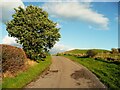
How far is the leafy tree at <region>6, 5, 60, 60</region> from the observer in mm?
32094

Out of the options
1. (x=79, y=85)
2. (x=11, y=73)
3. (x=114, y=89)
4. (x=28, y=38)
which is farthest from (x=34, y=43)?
(x=114, y=89)

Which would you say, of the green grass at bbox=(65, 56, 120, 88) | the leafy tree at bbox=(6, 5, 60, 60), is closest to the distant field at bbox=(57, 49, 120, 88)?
the green grass at bbox=(65, 56, 120, 88)

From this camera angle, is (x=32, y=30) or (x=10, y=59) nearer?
(x=10, y=59)

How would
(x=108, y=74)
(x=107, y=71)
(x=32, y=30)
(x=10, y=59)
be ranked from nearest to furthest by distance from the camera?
(x=10, y=59)
(x=108, y=74)
(x=107, y=71)
(x=32, y=30)

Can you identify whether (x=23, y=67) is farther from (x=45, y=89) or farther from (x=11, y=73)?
(x=45, y=89)

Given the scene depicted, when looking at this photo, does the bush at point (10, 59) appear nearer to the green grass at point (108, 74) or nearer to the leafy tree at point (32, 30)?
the green grass at point (108, 74)

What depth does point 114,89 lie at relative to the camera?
57.5ft

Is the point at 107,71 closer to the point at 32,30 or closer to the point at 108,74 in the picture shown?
the point at 108,74

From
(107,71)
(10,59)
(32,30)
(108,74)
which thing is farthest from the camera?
(32,30)

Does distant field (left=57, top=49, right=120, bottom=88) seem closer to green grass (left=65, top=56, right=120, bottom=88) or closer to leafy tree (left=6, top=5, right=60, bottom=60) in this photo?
green grass (left=65, top=56, right=120, bottom=88)

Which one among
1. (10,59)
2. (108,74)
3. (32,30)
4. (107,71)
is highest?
(32,30)

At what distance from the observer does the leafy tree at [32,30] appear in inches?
1264

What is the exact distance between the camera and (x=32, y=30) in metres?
32.6

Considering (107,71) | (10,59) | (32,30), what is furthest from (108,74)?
(32,30)
